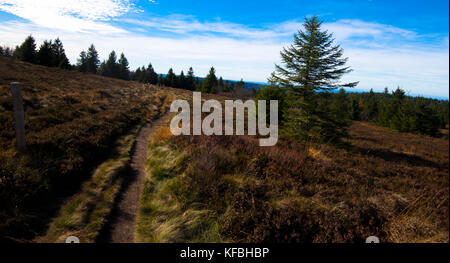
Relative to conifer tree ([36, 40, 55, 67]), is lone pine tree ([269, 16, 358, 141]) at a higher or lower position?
lower

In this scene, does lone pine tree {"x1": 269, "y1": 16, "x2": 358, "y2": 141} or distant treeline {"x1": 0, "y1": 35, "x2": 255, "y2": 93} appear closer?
lone pine tree {"x1": 269, "y1": 16, "x2": 358, "y2": 141}

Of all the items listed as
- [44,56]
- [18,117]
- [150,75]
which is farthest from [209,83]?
[18,117]

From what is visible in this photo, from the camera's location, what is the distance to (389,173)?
8633 millimetres

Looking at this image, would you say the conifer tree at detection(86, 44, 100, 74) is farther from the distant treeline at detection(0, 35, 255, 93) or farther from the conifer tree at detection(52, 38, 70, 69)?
the conifer tree at detection(52, 38, 70, 69)

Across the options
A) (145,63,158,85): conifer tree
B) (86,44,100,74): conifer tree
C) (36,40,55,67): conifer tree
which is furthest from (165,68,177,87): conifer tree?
(36,40,55,67): conifer tree

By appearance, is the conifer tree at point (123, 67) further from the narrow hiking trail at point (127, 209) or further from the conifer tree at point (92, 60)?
the narrow hiking trail at point (127, 209)

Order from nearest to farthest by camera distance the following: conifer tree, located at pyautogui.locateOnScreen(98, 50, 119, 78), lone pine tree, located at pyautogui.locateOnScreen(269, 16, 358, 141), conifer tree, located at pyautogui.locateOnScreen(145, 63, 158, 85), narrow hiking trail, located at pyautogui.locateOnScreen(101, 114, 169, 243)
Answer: narrow hiking trail, located at pyautogui.locateOnScreen(101, 114, 169, 243) → lone pine tree, located at pyautogui.locateOnScreen(269, 16, 358, 141) → conifer tree, located at pyautogui.locateOnScreen(98, 50, 119, 78) → conifer tree, located at pyautogui.locateOnScreen(145, 63, 158, 85)

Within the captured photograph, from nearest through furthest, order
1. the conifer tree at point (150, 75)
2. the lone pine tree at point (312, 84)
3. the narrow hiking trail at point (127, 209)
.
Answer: the narrow hiking trail at point (127, 209)
the lone pine tree at point (312, 84)
the conifer tree at point (150, 75)

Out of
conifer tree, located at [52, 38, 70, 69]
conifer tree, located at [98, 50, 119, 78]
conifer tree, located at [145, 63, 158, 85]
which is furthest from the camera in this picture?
conifer tree, located at [145, 63, 158, 85]

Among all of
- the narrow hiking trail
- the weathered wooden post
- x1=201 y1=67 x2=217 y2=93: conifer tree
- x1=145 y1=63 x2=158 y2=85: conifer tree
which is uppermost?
x1=145 y1=63 x2=158 y2=85: conifer tree

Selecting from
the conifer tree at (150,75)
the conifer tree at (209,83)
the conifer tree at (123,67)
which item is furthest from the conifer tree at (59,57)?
the conifer tree at (209,83)
